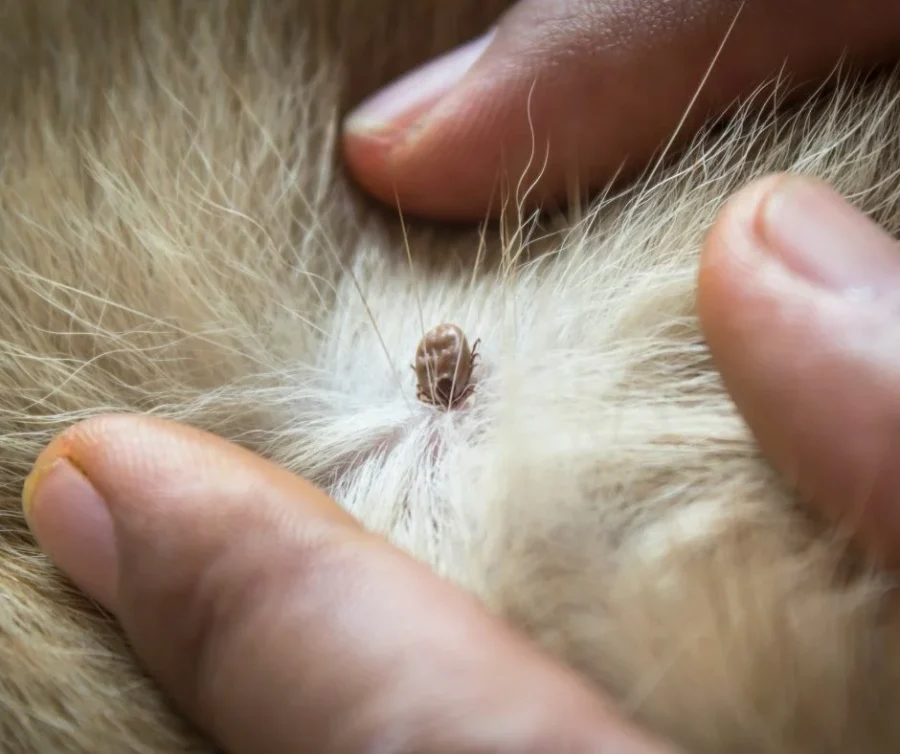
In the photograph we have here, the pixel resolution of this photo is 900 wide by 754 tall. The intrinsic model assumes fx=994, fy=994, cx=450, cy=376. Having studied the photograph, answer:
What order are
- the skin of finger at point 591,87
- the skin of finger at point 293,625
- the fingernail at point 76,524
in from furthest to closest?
the skin of finger at point 591,87 → the fingernail at point 76,524 → the skin of finger at point 293,625

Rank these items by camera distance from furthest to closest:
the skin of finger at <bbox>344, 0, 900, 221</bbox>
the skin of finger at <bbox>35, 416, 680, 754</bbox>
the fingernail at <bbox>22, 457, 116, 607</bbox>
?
the skin of finger at <bbox>344, 0, 900, 221</bbox> → the fingernail at <bbox>22, 457, 116, 607</bbox> → the skin of finger at <bbox>35, 416, 680, 754</bbox>

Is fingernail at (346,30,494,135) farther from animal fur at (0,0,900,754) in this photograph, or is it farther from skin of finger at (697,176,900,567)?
skin of finger at (697,176,900,567)

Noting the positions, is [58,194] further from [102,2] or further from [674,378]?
[674,378]

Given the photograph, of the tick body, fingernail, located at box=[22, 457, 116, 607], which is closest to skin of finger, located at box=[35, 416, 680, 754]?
fingernail, located at box=[22, 457, 116, 607]

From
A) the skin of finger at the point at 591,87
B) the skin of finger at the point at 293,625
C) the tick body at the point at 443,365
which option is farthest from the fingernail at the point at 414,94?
the skin of finger at the point at 293,625

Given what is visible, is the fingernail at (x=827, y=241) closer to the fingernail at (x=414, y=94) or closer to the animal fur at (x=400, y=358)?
the animal fur at (x=400, y=358)

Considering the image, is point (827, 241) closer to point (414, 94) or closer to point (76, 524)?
point (414, 94)

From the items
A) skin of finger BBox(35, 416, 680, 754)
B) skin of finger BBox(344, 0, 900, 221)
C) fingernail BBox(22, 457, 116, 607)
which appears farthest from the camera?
skin of finger BBox(344, 0, 900, 221)
